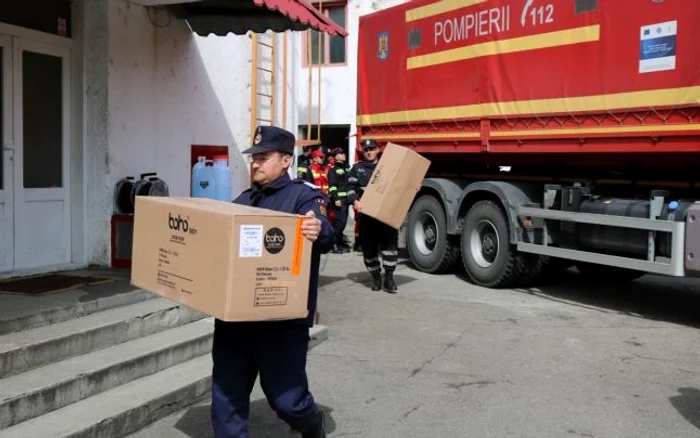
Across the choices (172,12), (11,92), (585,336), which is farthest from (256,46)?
(585,336)

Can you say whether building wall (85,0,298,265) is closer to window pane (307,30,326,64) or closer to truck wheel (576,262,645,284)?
truck wheel (576,262,645,284)

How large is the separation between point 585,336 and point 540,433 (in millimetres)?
2617

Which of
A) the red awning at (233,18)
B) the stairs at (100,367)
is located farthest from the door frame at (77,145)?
the stairs at (100,367)

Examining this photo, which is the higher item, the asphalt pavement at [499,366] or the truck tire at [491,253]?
the truck tire at [491,253]

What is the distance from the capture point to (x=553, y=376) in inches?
216

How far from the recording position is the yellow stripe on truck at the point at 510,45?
25.7ft

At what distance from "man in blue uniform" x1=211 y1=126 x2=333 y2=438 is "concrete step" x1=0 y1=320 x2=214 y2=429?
1.25 metres

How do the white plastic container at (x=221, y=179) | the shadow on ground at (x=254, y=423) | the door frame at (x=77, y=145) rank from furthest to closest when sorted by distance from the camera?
the white plastic container at (x=221, y=179), the door frame at (x=77, y=145), the shadow on ground at (x=254, y=423)

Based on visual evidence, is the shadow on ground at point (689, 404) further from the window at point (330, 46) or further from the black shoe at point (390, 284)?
the window at point (330, 46)

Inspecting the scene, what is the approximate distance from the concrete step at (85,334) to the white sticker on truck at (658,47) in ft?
15.7

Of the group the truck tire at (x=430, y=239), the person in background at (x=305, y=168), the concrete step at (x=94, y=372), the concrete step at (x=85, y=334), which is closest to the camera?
the concrete step at (x=94, y=372)

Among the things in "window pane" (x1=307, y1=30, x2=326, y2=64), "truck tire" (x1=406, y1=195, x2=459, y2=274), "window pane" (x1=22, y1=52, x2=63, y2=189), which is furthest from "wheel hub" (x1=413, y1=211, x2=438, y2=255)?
"window pane" (x1=307, y1=30, x2=326, y2=64)

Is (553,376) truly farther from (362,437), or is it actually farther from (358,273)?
(358,273)

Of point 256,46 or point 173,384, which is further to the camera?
point 256,46
